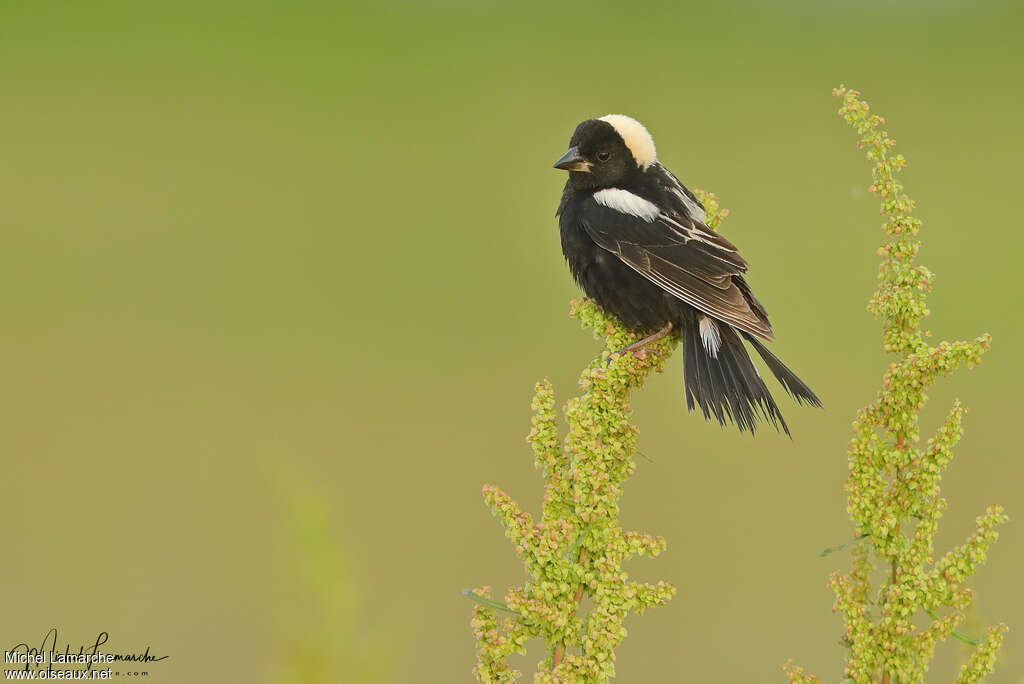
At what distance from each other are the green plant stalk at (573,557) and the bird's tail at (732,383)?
3.20 ft

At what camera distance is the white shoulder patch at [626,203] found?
10.2 feet

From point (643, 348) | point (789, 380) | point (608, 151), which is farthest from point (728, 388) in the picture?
point (608, 151)

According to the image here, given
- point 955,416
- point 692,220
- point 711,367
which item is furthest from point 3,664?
point 692,220

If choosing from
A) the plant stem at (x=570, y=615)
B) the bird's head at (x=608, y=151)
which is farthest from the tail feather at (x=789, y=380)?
the plant stem at (x=570, y=615)

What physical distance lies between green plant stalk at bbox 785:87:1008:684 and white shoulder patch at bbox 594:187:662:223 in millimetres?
1560

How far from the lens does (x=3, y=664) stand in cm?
105

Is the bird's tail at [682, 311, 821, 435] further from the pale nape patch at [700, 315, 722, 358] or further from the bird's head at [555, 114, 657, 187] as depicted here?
the bird's head at [555, 114, 657, 187]

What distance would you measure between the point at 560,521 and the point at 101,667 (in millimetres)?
583

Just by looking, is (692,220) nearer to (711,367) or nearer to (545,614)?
(711,367)

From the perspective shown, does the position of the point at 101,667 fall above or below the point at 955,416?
below

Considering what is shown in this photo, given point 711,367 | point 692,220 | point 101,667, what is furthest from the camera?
point 692,220

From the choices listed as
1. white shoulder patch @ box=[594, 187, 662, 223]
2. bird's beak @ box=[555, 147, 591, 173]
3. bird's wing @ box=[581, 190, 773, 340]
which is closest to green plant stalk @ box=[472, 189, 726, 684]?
bird's wing @ box=[581, 190, 773, 340]

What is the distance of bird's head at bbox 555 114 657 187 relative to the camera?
3.27m

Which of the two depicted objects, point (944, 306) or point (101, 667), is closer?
point (101, 667)
